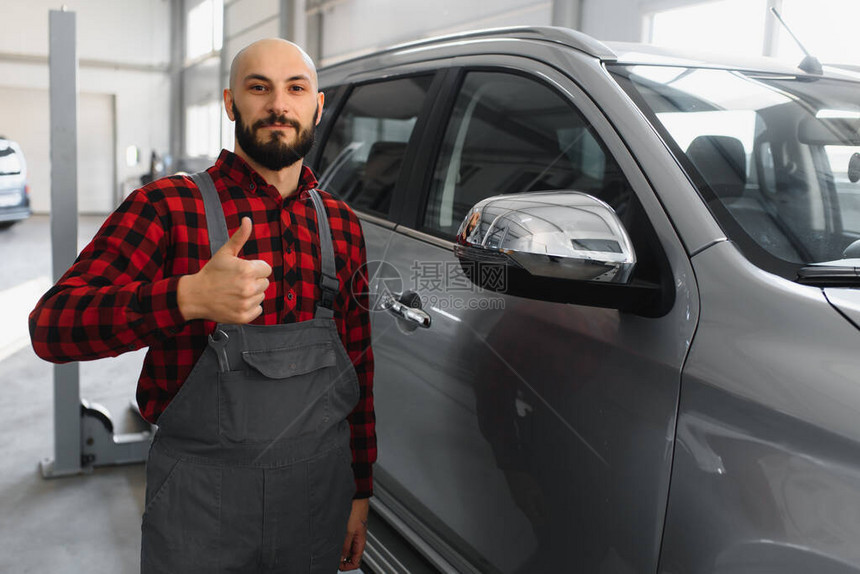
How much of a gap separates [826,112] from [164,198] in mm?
1296

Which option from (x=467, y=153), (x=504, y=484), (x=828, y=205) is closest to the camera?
(x=828, y=205)

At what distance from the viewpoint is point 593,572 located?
1278 millimetres

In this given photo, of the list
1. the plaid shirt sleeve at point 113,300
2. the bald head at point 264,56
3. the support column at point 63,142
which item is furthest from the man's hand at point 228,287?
the support column at point 63,142

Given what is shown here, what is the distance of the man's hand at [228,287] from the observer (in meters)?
1.06

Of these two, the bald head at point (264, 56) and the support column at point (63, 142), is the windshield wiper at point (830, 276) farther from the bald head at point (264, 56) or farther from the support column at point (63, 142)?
the support column at point (63, 142)

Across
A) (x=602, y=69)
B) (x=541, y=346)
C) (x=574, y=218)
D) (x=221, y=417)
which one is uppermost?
(x=602, y=69)

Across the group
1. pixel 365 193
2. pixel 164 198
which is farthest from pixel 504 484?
pixel 365 193

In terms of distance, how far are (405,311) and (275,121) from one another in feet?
2.07

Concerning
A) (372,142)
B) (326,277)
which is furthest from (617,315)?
(372,142)

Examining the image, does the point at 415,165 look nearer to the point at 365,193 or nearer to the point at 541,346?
the point at 365,193

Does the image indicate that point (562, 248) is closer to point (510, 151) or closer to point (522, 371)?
point (522, 371)

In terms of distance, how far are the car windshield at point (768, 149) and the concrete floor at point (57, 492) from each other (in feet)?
7.15

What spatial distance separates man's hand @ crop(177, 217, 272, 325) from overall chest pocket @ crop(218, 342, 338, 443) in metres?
0.19

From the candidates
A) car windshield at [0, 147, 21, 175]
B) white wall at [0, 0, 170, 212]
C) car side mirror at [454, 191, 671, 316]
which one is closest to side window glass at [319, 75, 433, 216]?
car side mirror at [454, 191, 671, 316]
